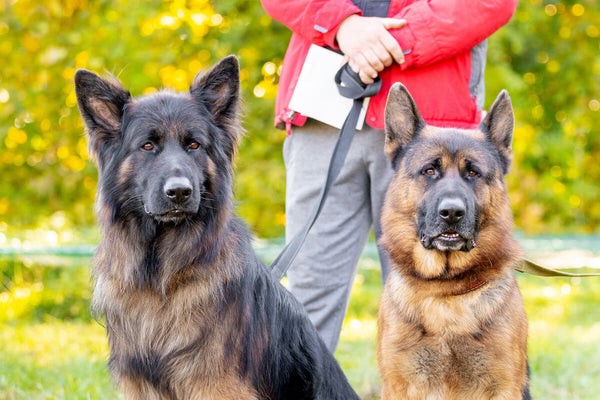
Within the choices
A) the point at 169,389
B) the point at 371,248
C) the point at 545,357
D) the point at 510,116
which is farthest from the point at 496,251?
the point at 371,248

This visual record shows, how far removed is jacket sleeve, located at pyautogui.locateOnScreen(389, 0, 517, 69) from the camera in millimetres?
3561

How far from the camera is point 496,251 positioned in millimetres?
3547

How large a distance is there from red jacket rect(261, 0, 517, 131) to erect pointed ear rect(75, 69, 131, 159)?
0.92 meters

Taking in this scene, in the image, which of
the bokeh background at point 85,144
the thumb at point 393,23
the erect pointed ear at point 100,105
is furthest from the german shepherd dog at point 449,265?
the bokeh background at point 85,144

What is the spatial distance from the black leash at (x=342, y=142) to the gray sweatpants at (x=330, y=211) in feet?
0.65

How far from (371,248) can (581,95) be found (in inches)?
248

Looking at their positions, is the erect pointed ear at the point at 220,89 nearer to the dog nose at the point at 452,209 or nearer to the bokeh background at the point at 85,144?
the dog nose at the point at 452,209

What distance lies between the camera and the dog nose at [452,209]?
3.29 meters

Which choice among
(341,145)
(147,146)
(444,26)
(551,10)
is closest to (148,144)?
(147,146)

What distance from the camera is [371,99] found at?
3797mm

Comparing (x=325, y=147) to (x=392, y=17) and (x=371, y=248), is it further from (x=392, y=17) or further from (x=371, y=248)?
(x=371, y=248)

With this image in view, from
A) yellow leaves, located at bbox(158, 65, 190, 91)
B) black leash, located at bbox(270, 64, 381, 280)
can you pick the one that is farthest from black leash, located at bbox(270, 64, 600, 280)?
yellow leaves, located at bbox(158, 65, 190, 91)

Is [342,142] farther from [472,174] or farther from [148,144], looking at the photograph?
[148,144]

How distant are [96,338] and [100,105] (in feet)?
11.7
